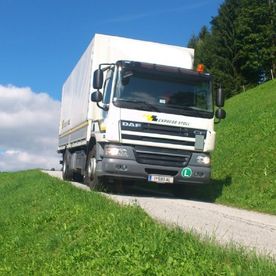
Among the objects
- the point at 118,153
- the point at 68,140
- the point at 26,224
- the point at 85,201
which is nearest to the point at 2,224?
the point at 26,224

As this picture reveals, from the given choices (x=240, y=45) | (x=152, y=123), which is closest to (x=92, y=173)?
(x=152, y=123)

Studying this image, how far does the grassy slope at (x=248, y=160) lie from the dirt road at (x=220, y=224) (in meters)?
2.35

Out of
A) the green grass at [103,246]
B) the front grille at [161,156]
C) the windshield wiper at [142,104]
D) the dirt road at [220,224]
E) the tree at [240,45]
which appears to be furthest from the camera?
the tree at [240,45]

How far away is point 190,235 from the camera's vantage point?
23.0 ft

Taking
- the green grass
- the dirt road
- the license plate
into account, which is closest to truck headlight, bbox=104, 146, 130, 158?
the license plate

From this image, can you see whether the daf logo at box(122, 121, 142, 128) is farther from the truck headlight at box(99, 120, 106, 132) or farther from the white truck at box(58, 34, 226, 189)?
the truck headlight at box(99, 120, 106, 132)

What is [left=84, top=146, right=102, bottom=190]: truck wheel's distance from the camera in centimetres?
1409

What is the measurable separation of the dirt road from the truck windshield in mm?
2227

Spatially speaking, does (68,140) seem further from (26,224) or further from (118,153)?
(26,224)

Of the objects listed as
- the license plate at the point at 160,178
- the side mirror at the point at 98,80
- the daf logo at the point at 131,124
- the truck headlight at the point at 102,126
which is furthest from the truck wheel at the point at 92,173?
the side mirror at the point at 98,80

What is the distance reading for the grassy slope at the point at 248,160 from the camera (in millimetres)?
14461

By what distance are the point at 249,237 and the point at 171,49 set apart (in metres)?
8.08

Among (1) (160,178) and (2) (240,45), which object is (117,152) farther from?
(2) (240,45)

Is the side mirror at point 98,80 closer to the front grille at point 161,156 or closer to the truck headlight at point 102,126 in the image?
the truck headlight at point 102,126
